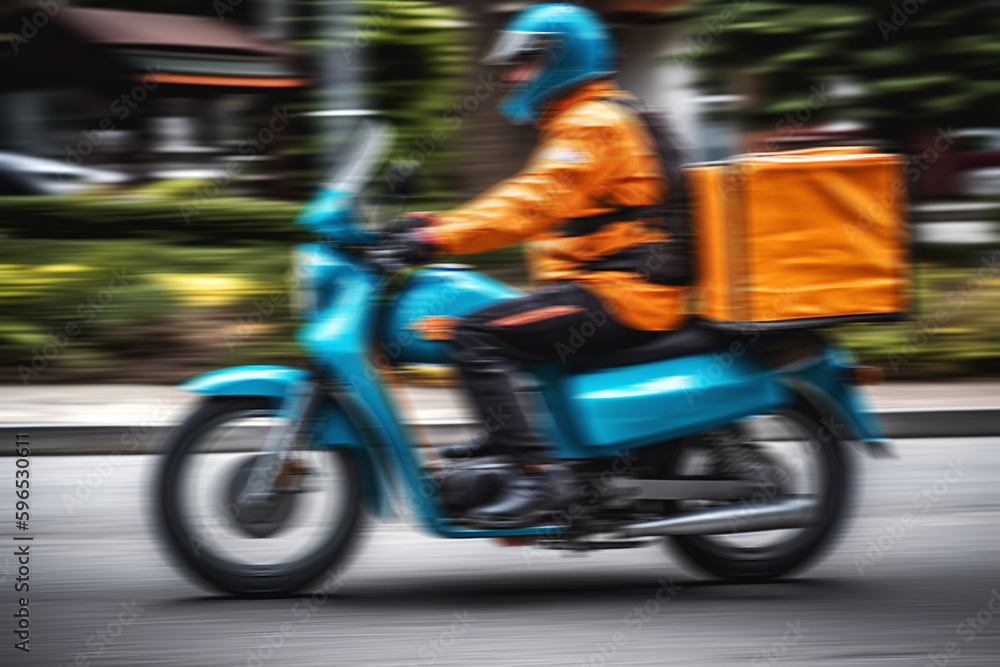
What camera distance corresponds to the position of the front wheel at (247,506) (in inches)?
167

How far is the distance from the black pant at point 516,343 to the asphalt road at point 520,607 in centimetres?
57

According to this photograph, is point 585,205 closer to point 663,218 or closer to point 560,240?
point 560,240

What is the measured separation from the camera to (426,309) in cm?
431

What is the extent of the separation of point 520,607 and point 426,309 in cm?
100

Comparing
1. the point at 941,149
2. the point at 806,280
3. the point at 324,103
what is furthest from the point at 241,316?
the point at 806,280

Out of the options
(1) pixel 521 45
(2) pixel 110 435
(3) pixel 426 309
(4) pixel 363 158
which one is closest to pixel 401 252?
(3) pixel 426 309

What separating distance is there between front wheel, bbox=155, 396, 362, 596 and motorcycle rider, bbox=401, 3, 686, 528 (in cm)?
43

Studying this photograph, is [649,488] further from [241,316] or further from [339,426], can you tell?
[241,316]

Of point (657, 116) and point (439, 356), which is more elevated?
point (657, 116)

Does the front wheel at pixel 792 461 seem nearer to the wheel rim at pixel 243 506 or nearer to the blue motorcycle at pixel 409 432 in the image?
the blue motorcycle at pixel 409 432

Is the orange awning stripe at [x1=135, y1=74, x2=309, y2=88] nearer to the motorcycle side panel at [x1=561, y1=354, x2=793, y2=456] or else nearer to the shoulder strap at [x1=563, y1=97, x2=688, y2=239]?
the shoulder strap at [x1=563, y1=97, x2=688, y2=239]

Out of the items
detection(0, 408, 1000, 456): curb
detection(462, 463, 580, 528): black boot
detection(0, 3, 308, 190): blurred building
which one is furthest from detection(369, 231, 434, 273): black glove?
detection(0, 3, 308, 190): blurred building

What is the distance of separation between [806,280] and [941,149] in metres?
6.85

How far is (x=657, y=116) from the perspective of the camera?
14.5ft
